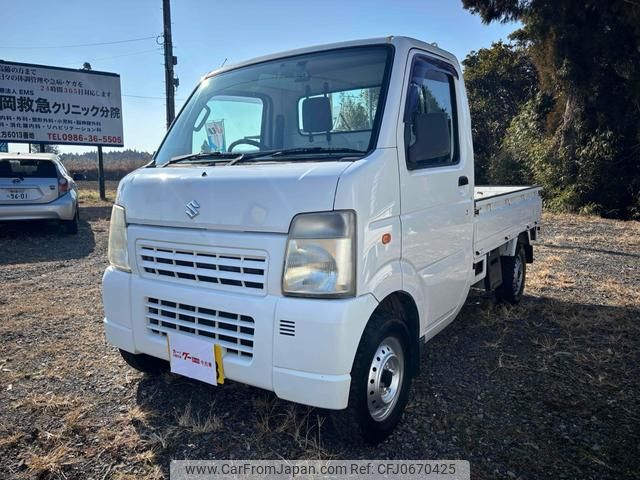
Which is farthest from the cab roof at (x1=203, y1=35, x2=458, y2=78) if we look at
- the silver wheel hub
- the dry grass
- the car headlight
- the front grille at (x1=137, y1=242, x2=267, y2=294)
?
the dry grass

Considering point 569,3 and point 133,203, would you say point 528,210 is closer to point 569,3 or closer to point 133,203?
point 133,203

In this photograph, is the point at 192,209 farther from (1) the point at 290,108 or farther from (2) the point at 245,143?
(1) the point at 290,108

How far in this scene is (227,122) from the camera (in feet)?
10.1

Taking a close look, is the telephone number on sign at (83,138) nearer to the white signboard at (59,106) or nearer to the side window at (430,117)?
the white signboard at (59,106)

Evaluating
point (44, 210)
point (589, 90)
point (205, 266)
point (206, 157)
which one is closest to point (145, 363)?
point (205, 266)

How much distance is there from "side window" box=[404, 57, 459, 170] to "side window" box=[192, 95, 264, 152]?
100 centimetres

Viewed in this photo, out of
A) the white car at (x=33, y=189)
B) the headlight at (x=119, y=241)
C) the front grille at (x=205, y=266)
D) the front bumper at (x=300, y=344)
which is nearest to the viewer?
the front bumper at (x=300, y=344)

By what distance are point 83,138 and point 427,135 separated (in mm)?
15485

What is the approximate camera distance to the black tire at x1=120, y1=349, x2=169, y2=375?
3.04m

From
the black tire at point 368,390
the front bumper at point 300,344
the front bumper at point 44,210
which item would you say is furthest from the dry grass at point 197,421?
the front bumper at point 44,210

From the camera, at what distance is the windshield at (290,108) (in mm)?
2539

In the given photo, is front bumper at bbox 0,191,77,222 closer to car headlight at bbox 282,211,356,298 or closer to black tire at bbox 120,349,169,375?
black tire at bbox 120,349,169,375

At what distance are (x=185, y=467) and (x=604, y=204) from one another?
→ 12623mm

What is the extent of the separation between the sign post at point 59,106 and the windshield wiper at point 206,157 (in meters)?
14.1
